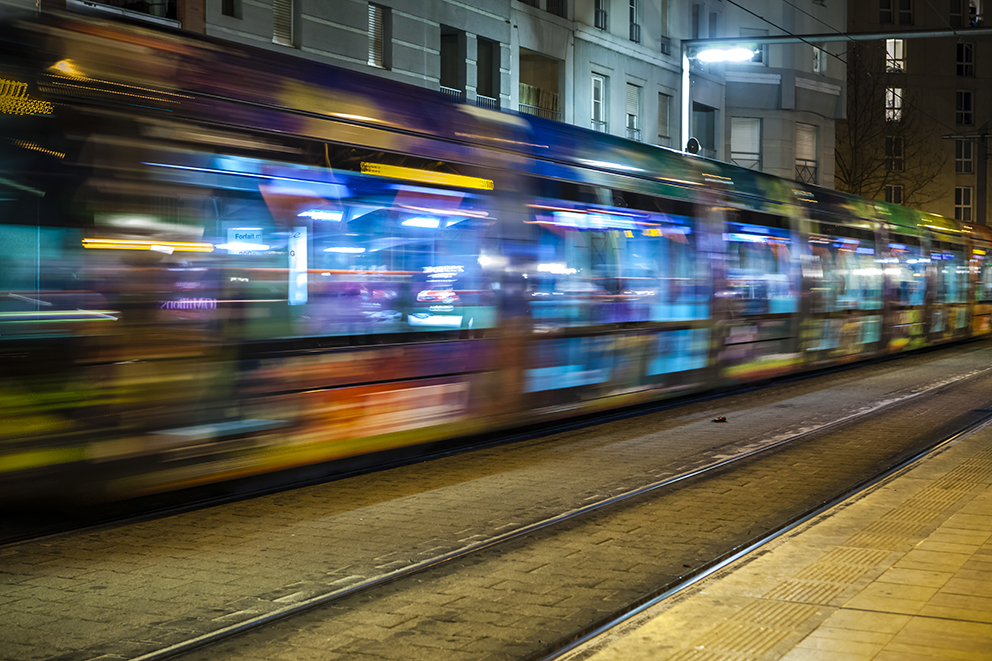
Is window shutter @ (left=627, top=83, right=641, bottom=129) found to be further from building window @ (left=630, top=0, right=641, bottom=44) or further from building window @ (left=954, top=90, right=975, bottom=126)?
building window @ (left=954, top=90, right=975, bottom=126)

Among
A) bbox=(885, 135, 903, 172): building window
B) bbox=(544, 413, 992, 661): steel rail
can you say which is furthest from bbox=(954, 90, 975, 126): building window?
bbox=(544, 413, 992, 661): steel rail

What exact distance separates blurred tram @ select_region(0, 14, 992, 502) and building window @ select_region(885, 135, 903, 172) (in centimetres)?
5145

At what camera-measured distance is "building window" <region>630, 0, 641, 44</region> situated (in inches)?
1264

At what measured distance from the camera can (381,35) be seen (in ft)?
76.0

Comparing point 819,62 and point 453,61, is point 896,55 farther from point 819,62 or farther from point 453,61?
point 453,61

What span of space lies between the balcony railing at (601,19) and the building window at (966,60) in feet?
148

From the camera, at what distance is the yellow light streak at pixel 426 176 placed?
8.70 meters

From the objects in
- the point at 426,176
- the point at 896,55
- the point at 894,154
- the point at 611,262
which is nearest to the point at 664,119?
the point at 611,262

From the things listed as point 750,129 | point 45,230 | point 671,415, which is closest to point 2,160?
point 45,230

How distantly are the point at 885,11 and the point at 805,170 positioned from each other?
92.7ft

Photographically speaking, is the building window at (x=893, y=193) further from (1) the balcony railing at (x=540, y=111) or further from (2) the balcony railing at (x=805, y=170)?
(1) the balcony railing at (x=540, y=111)

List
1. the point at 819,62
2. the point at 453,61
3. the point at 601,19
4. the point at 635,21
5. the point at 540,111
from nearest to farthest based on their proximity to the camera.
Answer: the point at 453,61 → the point at 540,111 → the point at 601,19 → the point at 635,21 → the point at 819,62

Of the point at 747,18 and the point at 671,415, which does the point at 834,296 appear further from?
the point at 747,18

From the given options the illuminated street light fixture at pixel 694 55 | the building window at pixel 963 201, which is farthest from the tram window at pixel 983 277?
the building window at pixel 963 201
